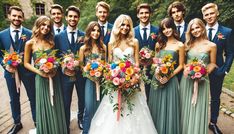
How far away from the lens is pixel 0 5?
29.2 metres

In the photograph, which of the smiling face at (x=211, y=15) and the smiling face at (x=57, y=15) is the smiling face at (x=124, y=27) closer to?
the smiling face at (x=211, y=15)

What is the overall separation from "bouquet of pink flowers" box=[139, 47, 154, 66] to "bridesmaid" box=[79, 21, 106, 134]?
0.78 metres

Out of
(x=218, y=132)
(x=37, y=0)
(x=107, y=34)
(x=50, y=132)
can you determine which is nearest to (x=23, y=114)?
(x=50, y=132)

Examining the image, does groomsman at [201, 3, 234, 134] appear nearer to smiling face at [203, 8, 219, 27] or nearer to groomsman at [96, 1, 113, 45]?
→ smiling face at [203, 8, 219, 27]

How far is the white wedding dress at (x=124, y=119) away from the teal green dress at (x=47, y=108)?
70 centimetres

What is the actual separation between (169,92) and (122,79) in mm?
1126

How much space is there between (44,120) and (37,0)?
30192 mm

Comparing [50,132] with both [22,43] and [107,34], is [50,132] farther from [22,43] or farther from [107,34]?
[107,34]

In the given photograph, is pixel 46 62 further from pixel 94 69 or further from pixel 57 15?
pixel 57 15

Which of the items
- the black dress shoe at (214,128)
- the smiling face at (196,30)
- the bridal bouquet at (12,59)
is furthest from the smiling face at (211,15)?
the bridal bouquet at (12,59)

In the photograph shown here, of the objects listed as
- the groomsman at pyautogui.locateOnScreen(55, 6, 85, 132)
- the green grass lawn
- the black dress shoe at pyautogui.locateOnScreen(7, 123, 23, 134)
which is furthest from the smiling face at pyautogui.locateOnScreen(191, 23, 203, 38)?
the green grass lawn

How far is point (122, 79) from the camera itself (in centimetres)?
451

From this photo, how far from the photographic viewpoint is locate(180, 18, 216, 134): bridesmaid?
5.04 metres

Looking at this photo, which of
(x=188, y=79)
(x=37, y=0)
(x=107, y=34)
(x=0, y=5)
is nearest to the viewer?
(x=188, y=79)
